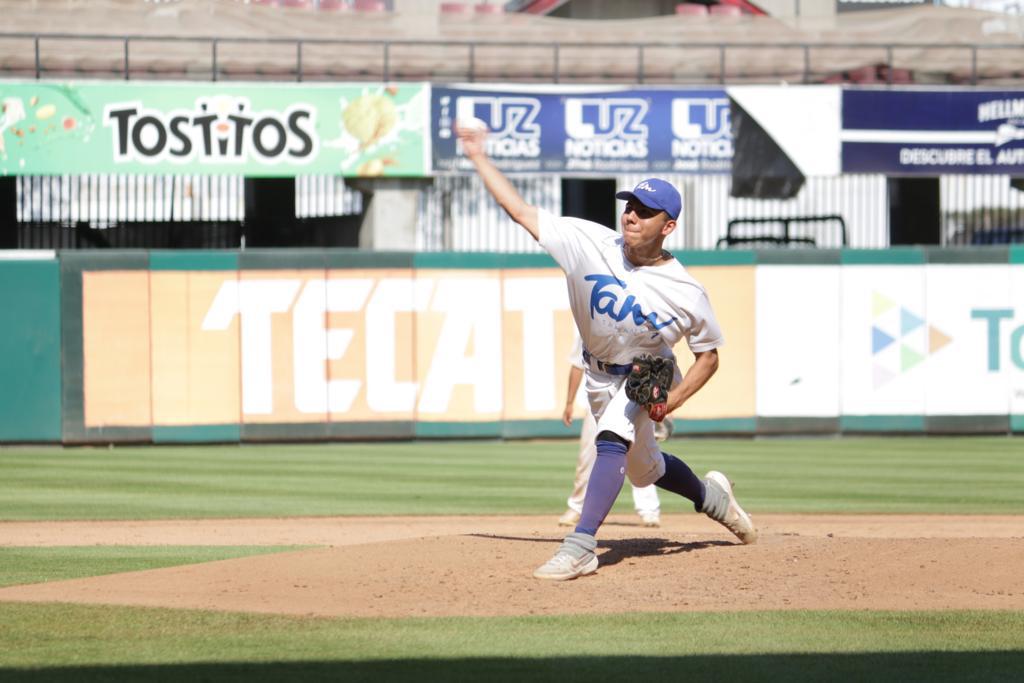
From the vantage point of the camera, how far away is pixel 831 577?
23.5 ft

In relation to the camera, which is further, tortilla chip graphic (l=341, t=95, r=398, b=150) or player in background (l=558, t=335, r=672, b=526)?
tortilla chip graphic (l=341, t=95, r=398, b=150)

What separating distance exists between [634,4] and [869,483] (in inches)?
830

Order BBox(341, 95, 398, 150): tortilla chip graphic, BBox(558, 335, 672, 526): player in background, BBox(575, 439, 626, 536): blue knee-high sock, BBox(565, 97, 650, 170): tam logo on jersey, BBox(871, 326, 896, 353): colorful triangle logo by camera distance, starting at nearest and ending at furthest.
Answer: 1. BBox(575, 439, 626, 536): blue knee-high sock
2. BBox(558, 335, 672, 526): player in background
3. BBox(871, 326, 896, 353): colorful triangle logo
4. BBox(341, 95, 398, 150): tortilla chip graphic
5. BBox(565, 97, 650, 170): tam logo on jersey

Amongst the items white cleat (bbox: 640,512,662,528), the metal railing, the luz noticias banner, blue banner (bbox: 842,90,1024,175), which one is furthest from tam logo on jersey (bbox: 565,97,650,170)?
white cleat (bbox: 640,512,662,528)

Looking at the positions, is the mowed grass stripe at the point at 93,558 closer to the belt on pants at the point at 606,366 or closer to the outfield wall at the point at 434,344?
the belt on pants at the point at 606,366

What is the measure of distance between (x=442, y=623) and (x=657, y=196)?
2.31m

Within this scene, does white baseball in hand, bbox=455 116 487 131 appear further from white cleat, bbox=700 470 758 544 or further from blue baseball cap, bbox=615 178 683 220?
white cleat, bbox=700 470 758 544

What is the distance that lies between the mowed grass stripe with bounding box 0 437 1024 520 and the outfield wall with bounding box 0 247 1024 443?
397 mm

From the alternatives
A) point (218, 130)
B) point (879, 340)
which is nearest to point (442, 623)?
point (879, 340)

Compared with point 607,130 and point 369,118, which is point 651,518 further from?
point 607,130

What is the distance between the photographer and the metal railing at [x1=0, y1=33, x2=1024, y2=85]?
23469mm

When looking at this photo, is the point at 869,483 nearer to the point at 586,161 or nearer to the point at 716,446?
the point at 716,446

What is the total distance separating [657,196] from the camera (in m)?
6.99

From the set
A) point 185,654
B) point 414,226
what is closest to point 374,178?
point 414,226
